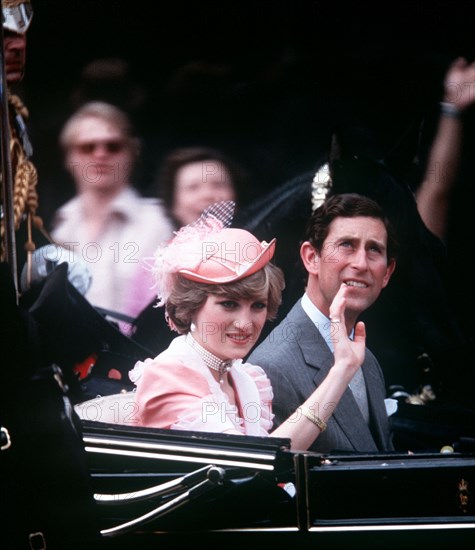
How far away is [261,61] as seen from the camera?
385 cm

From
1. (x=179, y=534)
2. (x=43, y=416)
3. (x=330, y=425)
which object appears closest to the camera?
(x=43, y=416)

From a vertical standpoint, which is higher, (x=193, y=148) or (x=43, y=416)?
(x=193, y=148)

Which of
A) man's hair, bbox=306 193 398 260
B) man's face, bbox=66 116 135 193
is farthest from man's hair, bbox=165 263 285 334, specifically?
man's face, bbox=66 116 135 193

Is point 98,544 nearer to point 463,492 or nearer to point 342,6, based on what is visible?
point 463,492

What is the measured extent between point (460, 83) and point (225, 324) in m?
1.40

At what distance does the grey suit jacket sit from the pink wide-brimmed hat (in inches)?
11.3

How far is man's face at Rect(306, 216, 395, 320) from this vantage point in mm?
3885

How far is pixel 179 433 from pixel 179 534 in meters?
0.38

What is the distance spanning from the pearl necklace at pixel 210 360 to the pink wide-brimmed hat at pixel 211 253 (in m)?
0.21

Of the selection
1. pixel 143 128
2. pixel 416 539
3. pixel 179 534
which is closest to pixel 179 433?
pixel 179 534

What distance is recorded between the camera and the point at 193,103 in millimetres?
3861

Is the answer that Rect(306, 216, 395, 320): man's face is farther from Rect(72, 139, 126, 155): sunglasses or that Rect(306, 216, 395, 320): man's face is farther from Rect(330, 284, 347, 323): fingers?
Rect(72, 139, 126, 155): sunglasses

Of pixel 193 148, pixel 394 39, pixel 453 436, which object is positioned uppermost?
pixel 394 39

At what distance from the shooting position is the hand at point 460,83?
3873 millimetres
